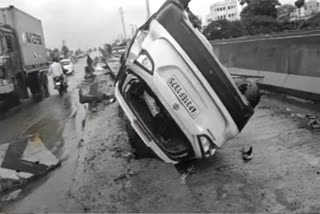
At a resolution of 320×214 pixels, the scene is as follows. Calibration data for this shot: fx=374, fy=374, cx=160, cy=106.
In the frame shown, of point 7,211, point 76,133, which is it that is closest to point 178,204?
point 7,211

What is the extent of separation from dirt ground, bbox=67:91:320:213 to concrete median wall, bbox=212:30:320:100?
1543mm

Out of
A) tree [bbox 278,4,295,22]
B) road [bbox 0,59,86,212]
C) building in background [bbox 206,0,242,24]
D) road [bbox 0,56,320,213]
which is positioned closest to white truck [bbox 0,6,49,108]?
road [bbox 0,59,86,212]

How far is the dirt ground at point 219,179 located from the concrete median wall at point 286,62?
1.54 meters

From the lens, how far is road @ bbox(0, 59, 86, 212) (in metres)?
4.99

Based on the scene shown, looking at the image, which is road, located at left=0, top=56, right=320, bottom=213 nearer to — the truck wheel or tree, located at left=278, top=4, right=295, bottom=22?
the truck wheel

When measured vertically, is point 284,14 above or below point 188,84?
below

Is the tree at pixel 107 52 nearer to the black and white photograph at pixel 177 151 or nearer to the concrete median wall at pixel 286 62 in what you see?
the concrete median wall at pixel 286 62

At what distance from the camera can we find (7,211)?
4742 millimetres

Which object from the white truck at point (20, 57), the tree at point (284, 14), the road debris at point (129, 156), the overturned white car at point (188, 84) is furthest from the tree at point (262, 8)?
the overturned white car at point (188, 84)

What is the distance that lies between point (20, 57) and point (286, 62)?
1139 cm

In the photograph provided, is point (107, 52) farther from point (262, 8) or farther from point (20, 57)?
point (20, 57)

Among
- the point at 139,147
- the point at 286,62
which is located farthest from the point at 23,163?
the point at 286,62

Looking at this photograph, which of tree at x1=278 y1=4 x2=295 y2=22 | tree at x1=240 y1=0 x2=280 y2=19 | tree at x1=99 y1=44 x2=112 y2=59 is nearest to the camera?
tree at x1=278 y1=4 x2=295 y2=22

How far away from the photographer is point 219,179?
4.78 meters
